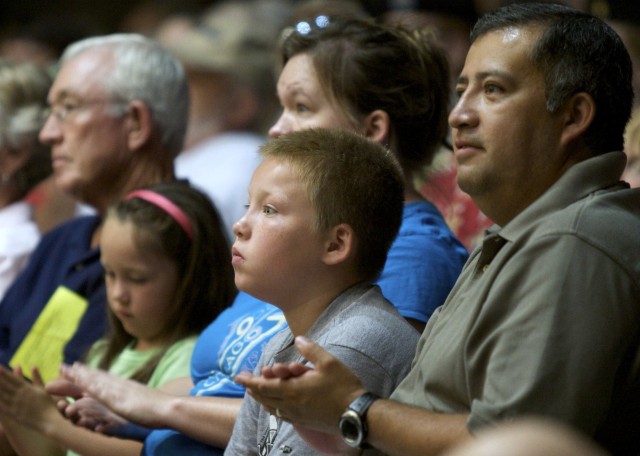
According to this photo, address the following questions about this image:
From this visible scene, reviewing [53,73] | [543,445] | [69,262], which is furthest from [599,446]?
[53,73]

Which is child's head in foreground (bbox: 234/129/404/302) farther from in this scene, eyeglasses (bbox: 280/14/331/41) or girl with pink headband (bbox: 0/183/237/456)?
girl with pink headband (bbox: 0/183/237/456)

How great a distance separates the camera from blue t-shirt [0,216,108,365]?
3291mm

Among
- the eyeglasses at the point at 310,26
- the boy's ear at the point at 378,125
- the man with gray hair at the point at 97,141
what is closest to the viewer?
the boy's ear at the point at 378,125

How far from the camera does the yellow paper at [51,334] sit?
337 centimetres

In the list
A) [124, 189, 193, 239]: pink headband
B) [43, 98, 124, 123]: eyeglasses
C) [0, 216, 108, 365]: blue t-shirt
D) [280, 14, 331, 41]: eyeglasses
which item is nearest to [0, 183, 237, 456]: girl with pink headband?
[124, 189, 193, 239]: pink headband

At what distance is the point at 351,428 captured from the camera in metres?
1.79

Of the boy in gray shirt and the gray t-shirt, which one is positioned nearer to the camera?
the gray t-shirt

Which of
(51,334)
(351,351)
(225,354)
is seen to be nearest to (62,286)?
(51,334)

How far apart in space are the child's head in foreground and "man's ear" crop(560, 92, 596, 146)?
15.4 inches

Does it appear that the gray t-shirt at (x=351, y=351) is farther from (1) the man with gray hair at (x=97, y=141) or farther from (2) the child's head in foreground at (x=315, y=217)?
(1) the man with gray hair at (x=97, y=141)

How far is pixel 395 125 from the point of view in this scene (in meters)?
2.68

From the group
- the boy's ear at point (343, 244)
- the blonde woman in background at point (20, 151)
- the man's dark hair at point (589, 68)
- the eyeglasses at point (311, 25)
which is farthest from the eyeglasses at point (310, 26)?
the blonde woman in background at point (20, 151)

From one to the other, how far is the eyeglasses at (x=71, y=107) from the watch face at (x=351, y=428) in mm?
2142

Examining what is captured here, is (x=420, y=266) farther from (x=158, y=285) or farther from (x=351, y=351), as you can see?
(x=158, y=285)
